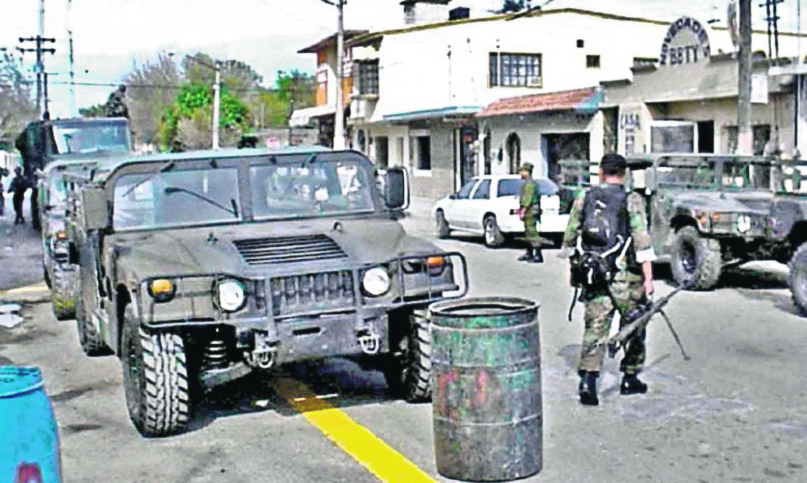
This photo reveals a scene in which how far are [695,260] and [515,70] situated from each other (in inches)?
1043

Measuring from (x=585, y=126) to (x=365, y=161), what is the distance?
2268 cm

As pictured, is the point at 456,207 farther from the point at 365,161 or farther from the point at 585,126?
the point at 365,161

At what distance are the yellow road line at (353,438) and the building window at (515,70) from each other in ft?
105

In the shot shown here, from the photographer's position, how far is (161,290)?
696cm

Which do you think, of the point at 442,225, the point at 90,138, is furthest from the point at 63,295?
the point at 90,138

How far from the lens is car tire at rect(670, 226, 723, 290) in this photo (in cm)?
1412

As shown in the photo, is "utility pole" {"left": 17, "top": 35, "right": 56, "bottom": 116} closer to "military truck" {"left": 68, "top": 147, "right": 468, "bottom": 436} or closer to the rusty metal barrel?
"military truck" {"left": 68, "top": 147, "right": 468, "bottom": 436}

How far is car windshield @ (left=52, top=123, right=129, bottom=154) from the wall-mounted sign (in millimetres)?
12742

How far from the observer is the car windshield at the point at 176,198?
27.2ft

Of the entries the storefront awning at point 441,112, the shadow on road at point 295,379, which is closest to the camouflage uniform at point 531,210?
the shadow on road at point 295,379

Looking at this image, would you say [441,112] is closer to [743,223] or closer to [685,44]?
[685,44]

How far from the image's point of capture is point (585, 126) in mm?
30891

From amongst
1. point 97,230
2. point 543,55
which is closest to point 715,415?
point 97,230

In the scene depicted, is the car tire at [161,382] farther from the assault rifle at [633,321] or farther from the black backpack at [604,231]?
the assault rifle at [633,321]
